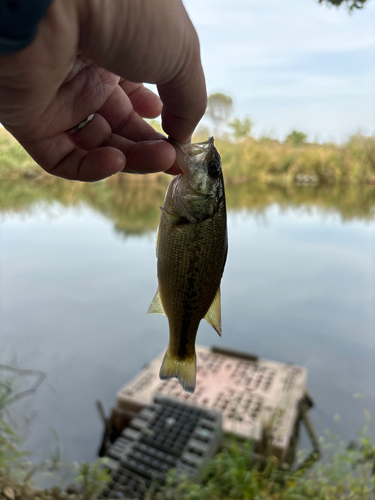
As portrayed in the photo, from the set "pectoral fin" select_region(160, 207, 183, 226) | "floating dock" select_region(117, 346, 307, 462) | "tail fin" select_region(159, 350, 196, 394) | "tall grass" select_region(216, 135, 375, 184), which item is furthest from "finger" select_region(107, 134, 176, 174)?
"tall grass" select_region(216, 135, 375, 184)

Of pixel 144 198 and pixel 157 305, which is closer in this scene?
pixel 157 305

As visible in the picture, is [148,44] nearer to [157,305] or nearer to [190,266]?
[190,266]

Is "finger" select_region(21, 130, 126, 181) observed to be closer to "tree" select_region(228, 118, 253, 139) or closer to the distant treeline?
the distant treeline

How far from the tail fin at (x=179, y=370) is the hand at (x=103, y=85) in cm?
46

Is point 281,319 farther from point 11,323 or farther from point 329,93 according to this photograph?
point 11,323

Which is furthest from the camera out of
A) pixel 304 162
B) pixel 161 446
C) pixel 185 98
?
pixel 304 162

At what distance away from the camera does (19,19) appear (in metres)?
0.41

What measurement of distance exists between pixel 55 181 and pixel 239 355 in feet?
11.7

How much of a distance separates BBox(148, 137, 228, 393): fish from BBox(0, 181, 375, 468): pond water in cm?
431

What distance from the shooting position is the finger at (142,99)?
1.00 m

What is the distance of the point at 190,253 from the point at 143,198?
5.25m

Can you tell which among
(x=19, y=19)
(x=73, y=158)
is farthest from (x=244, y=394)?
(x=19, y=19)

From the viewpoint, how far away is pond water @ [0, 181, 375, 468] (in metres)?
5.54

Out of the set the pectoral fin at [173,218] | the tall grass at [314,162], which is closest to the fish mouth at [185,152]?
the pectoral fin at [173,218]
